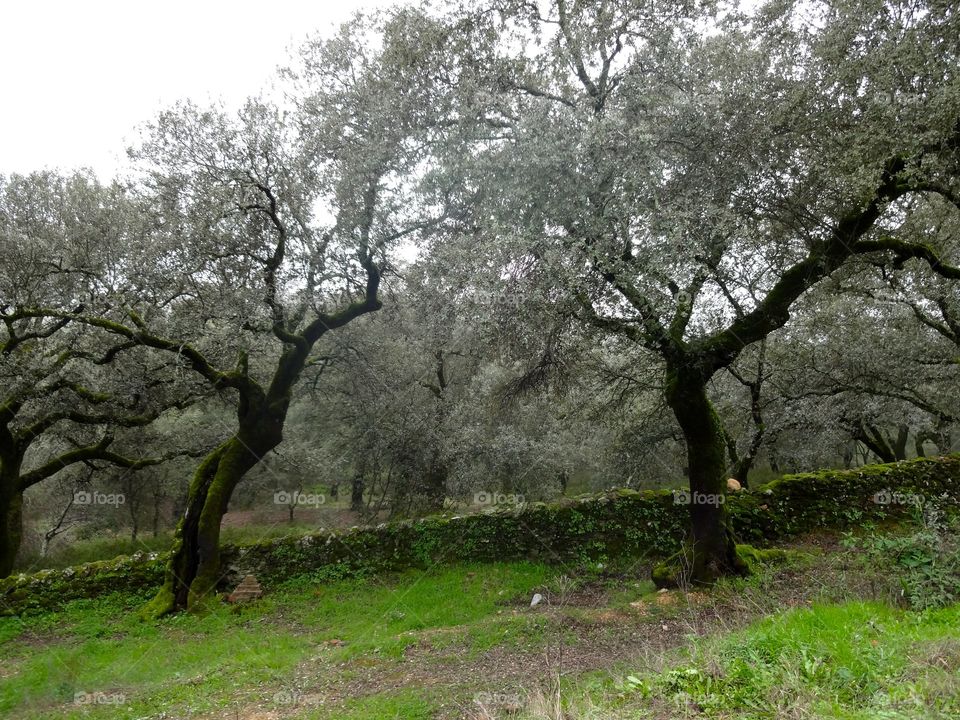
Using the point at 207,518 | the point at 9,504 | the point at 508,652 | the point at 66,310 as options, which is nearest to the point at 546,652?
the point at 508,652

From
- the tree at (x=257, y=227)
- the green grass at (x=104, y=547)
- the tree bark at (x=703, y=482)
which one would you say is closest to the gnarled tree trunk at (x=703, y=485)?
the tree bark at (x=703, y=482)

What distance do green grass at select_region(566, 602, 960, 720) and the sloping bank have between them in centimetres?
749

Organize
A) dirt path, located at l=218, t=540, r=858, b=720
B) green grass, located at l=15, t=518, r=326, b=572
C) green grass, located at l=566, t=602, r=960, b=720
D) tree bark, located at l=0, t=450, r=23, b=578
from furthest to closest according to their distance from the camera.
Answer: green grass, located at l=15, t=518, r=326, b=572, tree bark, located at l=0, t=450, r=23, b=578, dirt path, located at l=218, t=540, r=858, b=720, green grass, located at l=566, t=602, r=960, b=720

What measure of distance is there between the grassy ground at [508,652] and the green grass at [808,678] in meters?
0.02

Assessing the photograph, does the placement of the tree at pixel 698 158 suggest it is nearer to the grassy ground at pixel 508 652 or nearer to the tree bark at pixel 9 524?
the grassy ground at pixel 508 652

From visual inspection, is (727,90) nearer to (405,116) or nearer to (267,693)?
(405,116)

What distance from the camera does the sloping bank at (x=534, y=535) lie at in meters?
13.1

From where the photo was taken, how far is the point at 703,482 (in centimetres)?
1044

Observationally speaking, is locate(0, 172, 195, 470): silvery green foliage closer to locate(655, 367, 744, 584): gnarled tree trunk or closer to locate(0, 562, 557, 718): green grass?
locate(0, 562, 557, 718): green grass

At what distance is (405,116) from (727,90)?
5.56 meters

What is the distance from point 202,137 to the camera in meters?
12.5

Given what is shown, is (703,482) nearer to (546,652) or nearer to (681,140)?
(546,652)

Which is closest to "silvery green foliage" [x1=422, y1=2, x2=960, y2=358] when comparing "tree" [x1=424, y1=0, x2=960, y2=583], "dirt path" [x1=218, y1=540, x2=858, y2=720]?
"tree" [x1=424, y1=0, x2=960, y2=583]

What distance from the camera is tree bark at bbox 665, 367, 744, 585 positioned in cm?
1004
